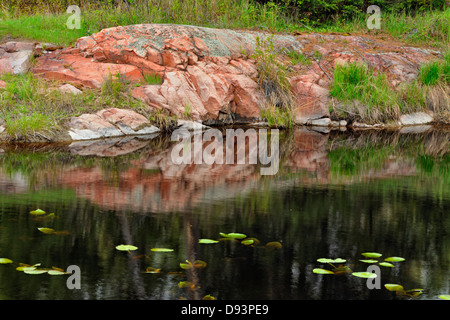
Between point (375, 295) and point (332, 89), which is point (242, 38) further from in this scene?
point (375, 295)

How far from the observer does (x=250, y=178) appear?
976cm

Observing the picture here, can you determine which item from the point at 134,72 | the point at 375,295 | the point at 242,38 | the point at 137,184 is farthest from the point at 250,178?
the point at 242,38

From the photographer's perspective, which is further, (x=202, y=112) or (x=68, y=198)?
(x=202, y=112)

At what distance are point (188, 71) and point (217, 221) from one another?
336 inches

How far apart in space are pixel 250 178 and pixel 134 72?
6052 mm

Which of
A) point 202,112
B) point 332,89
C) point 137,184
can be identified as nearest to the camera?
point 137,184

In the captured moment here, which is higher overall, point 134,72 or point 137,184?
point 134,72

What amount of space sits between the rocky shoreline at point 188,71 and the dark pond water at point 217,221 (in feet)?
8.27

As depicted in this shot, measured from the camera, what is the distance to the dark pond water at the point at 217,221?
525cm

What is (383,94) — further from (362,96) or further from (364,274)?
(364,274)

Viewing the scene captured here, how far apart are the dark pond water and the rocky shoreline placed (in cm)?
252

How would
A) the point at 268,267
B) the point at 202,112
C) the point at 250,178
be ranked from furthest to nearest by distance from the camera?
1. the point at 202,112
2. the point at 250,178
3. the point at 268,267

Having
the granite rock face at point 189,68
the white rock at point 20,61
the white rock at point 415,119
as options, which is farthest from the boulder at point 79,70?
the white rock at point 415,119
